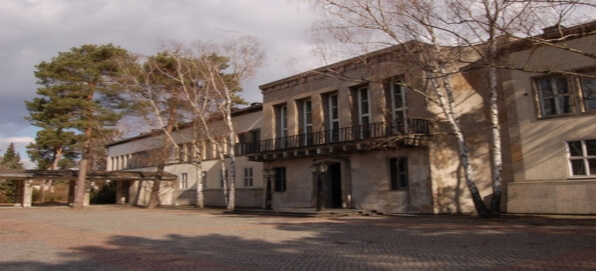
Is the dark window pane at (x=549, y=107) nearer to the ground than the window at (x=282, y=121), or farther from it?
nearer to the ground

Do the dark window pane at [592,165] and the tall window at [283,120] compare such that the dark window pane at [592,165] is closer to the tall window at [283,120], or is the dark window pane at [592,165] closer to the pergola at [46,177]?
the tall window at [283,120]

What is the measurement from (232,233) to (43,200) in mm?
42342

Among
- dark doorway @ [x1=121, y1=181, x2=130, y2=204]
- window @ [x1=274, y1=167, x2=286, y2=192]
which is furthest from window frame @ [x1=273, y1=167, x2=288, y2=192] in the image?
dark doorway @ [x1=121, y1=181, x2=130, y2=204]

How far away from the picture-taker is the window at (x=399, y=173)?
21.6 meters

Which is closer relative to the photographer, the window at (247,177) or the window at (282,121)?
the window at (282,121)

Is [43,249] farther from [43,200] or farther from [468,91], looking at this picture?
[43,200]

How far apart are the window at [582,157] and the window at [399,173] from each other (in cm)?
694

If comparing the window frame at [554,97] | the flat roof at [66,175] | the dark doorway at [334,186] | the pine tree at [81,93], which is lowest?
the dark doorway at [334,186]

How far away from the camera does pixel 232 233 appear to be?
529 inches

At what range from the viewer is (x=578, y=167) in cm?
1820

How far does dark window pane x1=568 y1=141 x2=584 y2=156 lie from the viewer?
1823cm

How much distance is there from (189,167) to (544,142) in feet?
96.3

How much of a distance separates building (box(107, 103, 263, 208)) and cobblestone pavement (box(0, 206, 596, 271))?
59.8ft

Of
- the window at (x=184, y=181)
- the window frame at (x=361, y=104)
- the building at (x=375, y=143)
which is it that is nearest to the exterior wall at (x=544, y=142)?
the building at (x=375, y=143)
